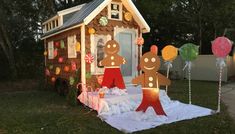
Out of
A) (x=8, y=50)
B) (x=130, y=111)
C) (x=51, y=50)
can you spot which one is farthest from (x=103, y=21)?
(x=8, y=50)

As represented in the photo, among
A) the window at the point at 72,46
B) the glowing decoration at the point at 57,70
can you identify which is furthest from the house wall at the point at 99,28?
the glowing decoration at the point at 57,70

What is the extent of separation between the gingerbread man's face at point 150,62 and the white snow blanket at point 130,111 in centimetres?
111

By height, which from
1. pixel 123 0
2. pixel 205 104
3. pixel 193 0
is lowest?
pixel 205 104

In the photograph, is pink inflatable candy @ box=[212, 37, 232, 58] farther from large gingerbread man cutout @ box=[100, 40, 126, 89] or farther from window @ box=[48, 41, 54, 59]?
window @ box=[48, 41, 54, 59]

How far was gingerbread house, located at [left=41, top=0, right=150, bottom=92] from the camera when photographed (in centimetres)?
1073

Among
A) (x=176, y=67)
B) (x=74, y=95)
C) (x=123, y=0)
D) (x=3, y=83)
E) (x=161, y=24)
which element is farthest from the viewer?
(x=161, y=24)

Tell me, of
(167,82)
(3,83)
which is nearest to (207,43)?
(3,83)

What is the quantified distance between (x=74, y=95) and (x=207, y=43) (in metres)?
16.1

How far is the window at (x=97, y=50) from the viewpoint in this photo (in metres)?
10.9

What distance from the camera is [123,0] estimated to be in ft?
37.6


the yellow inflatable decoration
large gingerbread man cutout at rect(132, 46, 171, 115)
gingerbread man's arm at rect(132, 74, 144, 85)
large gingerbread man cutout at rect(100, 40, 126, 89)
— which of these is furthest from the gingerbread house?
large gingerbread man cutout at rect(132, 46, 171, 115)

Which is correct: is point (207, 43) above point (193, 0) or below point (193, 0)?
below

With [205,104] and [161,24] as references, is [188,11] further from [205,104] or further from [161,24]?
[205,104]

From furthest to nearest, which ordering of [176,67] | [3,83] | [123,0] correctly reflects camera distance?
[176,67] < [3,83] < [123,0]
